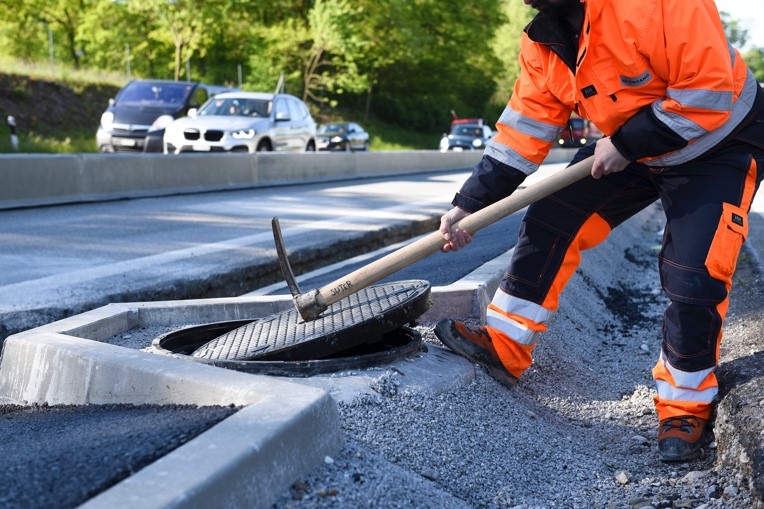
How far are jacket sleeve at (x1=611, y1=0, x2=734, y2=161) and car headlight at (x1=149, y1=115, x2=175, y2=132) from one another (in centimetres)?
1636

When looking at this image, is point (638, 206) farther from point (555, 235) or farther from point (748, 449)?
point (748, 449)

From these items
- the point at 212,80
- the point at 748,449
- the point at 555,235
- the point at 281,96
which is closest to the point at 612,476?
the point at 748,449

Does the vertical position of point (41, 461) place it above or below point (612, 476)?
above

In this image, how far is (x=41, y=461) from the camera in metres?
2.35

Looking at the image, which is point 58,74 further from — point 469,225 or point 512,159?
point 469,225

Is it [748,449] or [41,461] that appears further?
[748,449]

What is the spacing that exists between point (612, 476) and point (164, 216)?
7893 millimetres

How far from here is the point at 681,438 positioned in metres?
3.39

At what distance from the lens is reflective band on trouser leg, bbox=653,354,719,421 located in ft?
11.4

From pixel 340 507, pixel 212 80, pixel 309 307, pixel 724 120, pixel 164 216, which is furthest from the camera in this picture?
pixel 212 80

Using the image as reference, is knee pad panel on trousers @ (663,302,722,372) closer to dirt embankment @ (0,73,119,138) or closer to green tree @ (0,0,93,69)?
dirt embankment @ (0,73,119,138)

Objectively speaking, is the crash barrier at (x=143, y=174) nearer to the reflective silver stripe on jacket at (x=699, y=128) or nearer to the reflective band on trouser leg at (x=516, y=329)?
the reflective band on trouser leg at (x=516, y=329)

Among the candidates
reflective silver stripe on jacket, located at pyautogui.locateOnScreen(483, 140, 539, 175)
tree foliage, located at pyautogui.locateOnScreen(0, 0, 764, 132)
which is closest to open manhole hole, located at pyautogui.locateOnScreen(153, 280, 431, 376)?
reflective silver stripe on jacket, located at pyautogui.locateOnScreen(483, 140, 539, 175)

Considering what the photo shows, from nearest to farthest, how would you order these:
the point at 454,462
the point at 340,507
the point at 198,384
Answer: the point at 340,507, the point at 198,384, the point at 454,462
